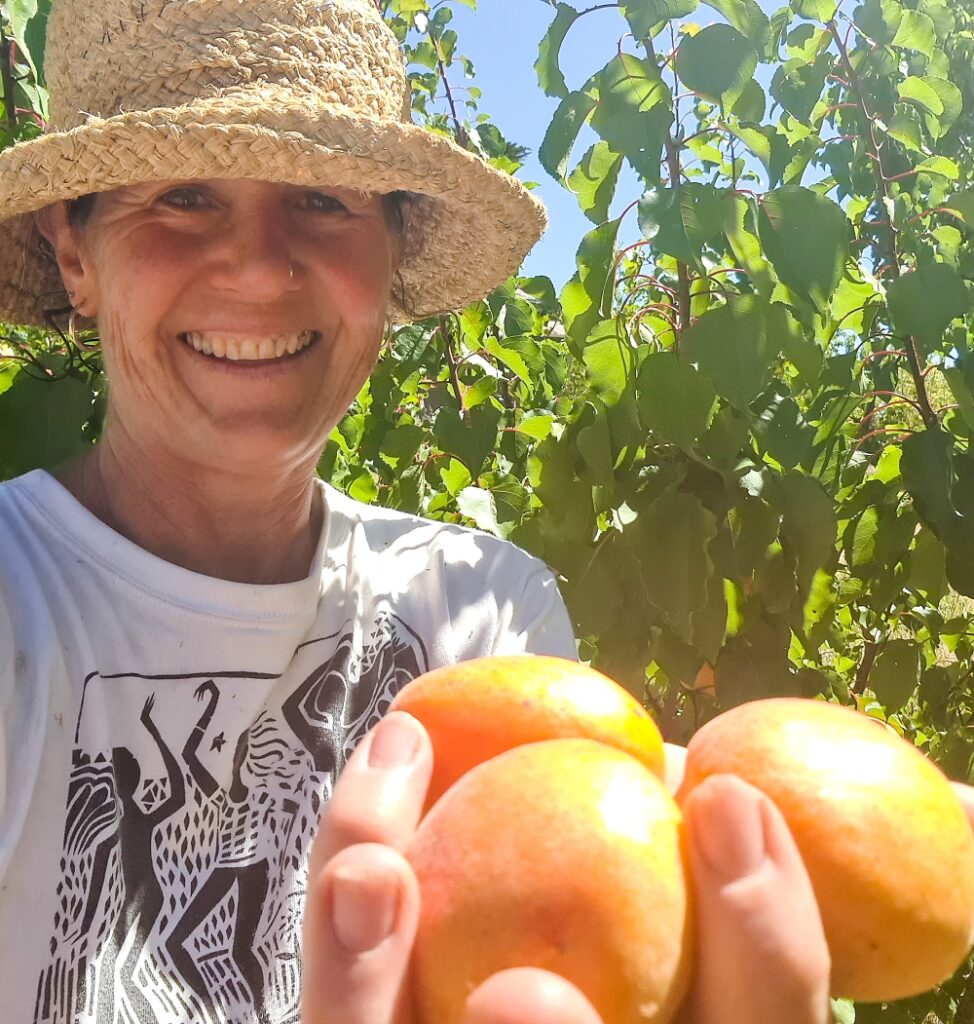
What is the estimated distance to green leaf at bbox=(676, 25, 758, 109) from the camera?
5.67 feet

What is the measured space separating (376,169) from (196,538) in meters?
0.68

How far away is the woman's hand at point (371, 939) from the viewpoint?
59cm

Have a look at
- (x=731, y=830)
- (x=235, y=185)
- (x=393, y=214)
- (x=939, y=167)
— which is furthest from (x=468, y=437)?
(x=731, y=830)

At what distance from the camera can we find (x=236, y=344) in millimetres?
1530

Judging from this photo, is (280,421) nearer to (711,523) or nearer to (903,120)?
(711,523)

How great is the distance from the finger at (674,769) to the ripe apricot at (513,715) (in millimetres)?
34

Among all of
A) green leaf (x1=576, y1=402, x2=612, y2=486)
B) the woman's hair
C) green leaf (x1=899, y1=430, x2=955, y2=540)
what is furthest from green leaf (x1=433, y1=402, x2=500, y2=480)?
green leaf (x1=899, y1=430, x2=955, y2=540)

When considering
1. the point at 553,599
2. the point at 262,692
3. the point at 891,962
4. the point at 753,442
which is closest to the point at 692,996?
the point at 891,962

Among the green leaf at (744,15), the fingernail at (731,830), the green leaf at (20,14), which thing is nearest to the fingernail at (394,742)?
the fingernail at (731,830)

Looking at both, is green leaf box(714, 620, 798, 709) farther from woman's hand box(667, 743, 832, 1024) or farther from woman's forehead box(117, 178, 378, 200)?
woman's hand box(667, 743, 832, 1024)

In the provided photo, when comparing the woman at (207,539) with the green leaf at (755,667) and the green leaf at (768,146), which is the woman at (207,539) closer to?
the green leaf at (768,146)

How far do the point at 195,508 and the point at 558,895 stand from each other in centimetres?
110

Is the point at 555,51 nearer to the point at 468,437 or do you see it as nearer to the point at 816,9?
the point at 816,9

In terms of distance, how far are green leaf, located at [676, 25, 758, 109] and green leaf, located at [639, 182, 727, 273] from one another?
0.19 m
